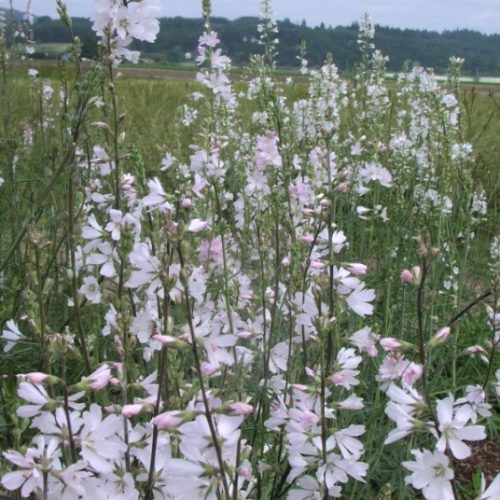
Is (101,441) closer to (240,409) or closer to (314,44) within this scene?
(240,409)

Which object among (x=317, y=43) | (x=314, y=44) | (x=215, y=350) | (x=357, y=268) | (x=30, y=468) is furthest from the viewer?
(x=317, y=43)

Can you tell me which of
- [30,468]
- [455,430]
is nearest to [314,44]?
[455,430]

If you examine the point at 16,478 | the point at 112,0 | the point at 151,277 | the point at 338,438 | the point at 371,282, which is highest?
the point at 112,0

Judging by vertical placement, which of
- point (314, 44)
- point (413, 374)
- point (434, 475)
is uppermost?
point (314, 44)

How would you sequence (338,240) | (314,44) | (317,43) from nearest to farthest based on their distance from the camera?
(338,240) < (314,44) < (317,43)

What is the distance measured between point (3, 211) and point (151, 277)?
380 centimetres

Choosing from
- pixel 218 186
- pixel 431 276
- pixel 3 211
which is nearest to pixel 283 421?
pixel 218 186

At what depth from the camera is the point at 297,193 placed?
9.14 ft

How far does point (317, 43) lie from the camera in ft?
40.4

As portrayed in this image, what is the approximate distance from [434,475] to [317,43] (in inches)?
459

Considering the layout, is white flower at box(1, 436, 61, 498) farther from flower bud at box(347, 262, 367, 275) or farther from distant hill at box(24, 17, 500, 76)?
distant hill at box(24, 17, 500, 76)

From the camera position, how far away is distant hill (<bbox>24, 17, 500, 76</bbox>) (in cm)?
709

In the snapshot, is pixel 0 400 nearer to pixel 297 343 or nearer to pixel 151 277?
pixel 297 343

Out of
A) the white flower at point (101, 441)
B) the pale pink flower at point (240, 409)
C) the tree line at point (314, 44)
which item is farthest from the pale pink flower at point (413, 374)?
the tree line at point (314, 44)
